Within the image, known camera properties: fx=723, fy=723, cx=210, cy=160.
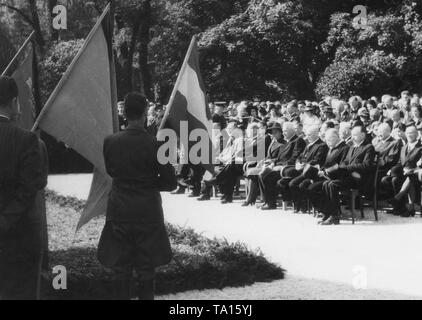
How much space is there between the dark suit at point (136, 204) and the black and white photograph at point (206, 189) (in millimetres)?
11

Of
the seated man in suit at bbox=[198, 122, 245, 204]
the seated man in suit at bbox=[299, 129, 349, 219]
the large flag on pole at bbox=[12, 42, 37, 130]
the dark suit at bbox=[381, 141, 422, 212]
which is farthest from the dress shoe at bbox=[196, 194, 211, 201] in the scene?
the large flag on pole at bbox=[12, 42, 37, 130]

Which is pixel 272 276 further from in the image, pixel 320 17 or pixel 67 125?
pixel 320 17

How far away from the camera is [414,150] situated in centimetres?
1211

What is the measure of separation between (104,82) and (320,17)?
2229 cm

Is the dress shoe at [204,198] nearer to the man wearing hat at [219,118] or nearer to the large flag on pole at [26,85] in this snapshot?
the man wearing hat at [219,118]

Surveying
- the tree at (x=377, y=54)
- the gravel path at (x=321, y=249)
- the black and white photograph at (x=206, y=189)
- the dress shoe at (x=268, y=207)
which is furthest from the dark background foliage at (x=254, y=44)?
the gravel path at (x=321, y=249)

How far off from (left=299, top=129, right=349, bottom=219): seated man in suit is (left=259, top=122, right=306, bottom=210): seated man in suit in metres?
1.15

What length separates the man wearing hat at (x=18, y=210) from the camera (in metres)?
4.89

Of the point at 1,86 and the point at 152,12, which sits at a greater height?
the point at 152,12

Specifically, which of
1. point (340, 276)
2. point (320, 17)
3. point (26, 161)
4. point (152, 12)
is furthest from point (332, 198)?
point (152, 12)

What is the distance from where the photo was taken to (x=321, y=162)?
40.3ft

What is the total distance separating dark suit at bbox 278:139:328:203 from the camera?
1229cm
